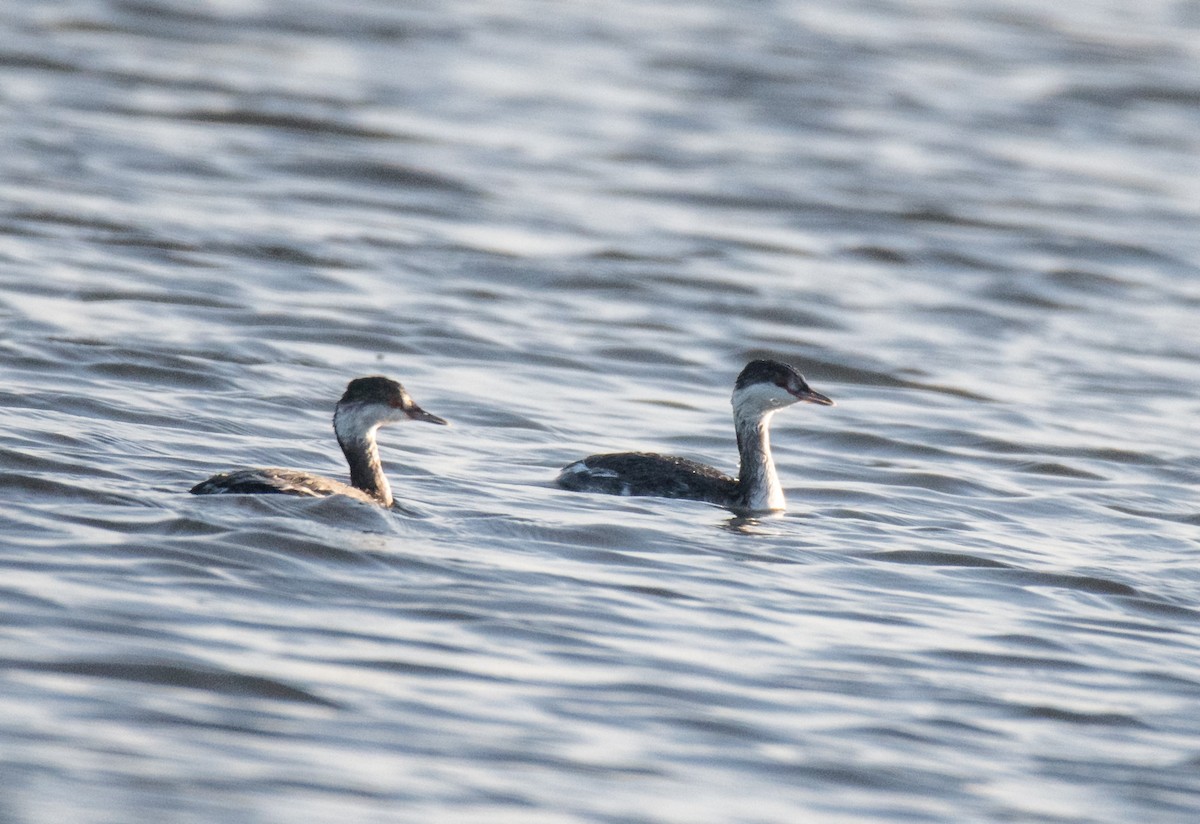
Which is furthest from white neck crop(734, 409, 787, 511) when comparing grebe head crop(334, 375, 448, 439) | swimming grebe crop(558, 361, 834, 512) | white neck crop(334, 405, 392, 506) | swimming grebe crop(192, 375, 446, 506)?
white neck crop(334, 405, 392, 506)

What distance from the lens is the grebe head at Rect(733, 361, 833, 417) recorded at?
12195 millimetres

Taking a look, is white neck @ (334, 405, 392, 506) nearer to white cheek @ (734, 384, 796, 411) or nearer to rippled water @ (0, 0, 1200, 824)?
rippled water @ (0, 0, 1200, 824)

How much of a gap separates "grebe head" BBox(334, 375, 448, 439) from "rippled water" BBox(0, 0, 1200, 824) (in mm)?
484

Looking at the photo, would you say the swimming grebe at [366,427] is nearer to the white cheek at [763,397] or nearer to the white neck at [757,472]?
the white neck at [757,472]

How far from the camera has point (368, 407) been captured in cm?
1088

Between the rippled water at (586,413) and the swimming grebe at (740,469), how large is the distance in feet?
0.62

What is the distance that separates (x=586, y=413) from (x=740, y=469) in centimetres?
252

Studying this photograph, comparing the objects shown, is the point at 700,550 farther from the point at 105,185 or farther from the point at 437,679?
the point at 105,185

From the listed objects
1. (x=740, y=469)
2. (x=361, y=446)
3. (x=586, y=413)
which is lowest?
(x=586, y=413)

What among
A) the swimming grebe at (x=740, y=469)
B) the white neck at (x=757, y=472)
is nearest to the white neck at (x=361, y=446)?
the swimming grebe at (x=740, y=469)

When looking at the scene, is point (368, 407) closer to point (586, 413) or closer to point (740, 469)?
point (740, 469)

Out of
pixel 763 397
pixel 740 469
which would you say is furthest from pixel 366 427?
pixel 763 397

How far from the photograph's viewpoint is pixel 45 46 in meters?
25.7

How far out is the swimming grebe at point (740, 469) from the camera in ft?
37.7
